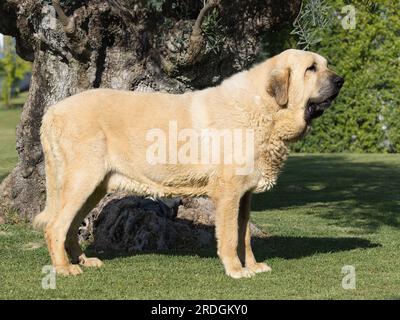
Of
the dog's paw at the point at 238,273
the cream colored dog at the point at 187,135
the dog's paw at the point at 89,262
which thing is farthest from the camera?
the dog's paw at the point at 89,262

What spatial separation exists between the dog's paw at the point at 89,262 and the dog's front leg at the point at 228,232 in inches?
52.9

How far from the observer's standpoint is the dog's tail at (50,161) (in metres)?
7.83

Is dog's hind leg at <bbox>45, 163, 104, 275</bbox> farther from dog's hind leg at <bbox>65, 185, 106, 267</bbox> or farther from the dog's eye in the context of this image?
the dog's eye

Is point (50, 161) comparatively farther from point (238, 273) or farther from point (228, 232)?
point (238, 273)

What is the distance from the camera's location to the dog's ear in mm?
7578

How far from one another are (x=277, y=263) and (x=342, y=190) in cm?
709

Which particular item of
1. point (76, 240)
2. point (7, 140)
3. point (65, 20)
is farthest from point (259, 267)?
point (7, 140)

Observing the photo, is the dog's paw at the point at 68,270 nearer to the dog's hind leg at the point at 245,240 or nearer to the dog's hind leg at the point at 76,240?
the dog's hind leg at the point at 76,240

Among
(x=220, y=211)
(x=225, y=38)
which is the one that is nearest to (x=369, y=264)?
(x=220, y=211)

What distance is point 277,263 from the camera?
8.22 m

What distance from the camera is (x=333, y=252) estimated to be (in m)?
8.85

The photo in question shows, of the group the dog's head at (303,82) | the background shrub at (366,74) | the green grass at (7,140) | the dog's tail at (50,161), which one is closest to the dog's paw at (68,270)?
the dog's tail at (50,161)

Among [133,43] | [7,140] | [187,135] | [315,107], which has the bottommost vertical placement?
[7,140]

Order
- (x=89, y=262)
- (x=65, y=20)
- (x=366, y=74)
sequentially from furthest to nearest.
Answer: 1. (x=366, y=74)
2. (x=65, y=20)
3. (x=89, y=262)
